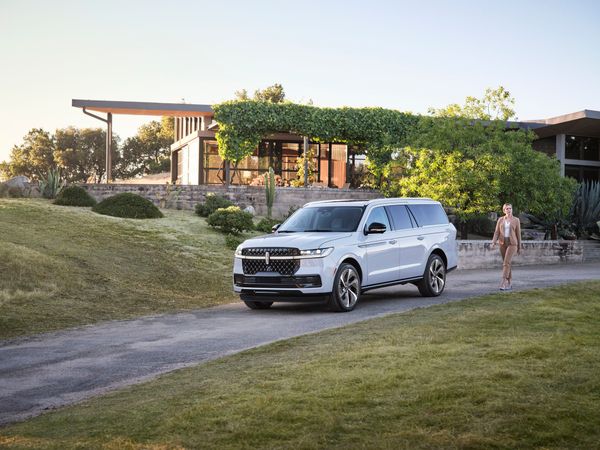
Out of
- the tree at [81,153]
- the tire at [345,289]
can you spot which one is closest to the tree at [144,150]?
the tree at [81,153]

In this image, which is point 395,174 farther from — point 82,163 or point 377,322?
point 82,163

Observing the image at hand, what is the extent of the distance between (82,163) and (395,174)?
4770cm

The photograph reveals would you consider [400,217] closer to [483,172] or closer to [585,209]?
[483,172]

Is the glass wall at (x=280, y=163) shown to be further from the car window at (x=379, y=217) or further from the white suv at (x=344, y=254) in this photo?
the car window at (x=379, y=217)

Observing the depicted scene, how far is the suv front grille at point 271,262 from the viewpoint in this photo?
13.7 m

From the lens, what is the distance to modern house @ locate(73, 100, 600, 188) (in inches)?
1581

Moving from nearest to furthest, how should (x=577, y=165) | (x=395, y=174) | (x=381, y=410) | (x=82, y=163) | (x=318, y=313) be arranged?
1. (x=381, y=410)
2. (x=318, y=313)
3. (x=395, y=174)
4. (x=577, y=165)
5. (x=82, y=163)

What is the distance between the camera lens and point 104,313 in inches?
575

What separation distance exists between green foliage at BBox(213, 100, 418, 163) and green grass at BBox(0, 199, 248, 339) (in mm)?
10122

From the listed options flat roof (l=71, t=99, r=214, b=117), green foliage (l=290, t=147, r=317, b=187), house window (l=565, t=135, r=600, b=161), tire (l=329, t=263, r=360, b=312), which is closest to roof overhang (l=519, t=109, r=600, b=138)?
house window (l=565, t=135, r=600, b=161)

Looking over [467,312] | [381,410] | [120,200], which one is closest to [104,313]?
[467,312]

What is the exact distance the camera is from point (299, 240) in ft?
45.4

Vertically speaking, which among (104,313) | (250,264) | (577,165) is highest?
(577,165)

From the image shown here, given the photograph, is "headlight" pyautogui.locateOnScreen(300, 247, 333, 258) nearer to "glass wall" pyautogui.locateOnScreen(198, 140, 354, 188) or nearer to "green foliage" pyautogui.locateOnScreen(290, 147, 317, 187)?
"green foliage" pyautogui.locateOnScreen(290, 147, 317, 187)
